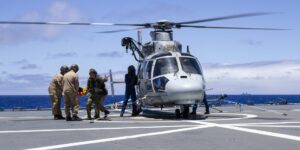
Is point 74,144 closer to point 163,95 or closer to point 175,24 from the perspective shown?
point 163,95

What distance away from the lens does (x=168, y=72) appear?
681 inches

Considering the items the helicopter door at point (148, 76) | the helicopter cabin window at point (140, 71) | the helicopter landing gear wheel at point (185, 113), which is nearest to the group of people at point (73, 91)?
the helicopter door at point (148, 76)

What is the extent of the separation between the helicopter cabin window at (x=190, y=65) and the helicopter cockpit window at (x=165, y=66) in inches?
12.2

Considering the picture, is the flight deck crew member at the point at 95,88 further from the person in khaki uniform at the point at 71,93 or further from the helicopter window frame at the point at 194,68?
the helicopter window frame at the point at 194,68

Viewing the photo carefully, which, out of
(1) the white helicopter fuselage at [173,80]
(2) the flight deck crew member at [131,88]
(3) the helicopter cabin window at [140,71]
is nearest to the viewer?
(1) the white helicopter fuselage at [173,80]

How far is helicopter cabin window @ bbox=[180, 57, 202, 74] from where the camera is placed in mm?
17391

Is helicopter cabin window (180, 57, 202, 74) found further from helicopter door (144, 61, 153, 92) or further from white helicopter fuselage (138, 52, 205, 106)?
helicopter door (144, 61, 153, 92)

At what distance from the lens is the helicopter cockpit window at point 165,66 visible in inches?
683

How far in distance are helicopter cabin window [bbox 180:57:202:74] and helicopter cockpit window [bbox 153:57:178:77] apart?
31 cm

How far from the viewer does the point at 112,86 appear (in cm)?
2655

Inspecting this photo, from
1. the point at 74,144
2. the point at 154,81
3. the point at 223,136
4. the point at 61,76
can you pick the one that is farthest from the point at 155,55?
the point at 74,144

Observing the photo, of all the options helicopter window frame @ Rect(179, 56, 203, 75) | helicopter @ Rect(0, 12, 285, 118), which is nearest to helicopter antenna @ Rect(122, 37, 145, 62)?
helicopter @ Rect(0, 12, 285, 118)

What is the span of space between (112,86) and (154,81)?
9.00 metres

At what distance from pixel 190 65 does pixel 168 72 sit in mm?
970
